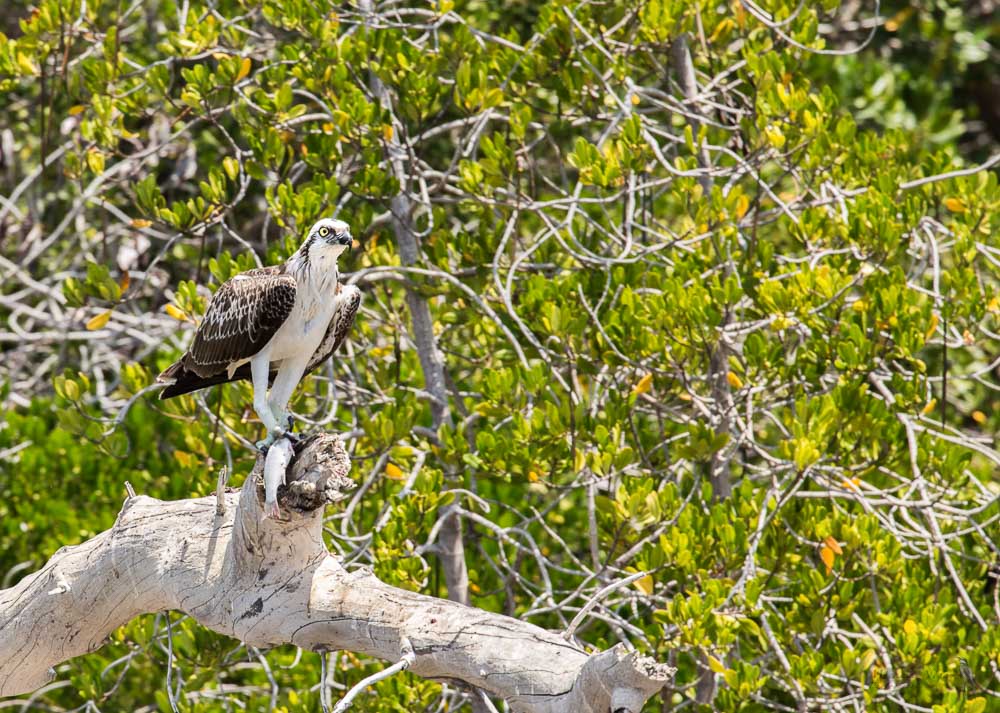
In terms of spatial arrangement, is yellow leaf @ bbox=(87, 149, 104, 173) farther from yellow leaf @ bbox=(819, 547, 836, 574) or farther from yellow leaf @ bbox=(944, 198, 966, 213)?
yellow leaf @ bbox=(944, 198, 966, 213)

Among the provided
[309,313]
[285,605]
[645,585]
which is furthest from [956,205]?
[285,605]

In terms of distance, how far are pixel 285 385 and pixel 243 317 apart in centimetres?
29

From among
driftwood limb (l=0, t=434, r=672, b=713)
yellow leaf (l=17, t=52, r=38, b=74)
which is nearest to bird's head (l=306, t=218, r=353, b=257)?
driftwood limb (l=0, t=434, r=672, b=713)

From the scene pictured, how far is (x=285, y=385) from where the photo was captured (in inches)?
163

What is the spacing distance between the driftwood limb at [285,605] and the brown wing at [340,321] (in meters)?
0.56

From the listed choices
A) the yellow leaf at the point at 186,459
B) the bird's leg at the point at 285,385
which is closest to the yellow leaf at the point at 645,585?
the bird's leg at the point at 285,385

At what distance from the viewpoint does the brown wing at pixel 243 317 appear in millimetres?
3930

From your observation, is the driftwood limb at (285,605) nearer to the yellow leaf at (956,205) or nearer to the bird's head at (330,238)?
the bird's head at (330,238)

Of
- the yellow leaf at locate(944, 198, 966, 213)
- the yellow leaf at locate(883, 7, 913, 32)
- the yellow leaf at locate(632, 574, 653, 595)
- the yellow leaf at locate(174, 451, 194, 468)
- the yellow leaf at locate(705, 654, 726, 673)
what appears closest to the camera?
the yellow leaf at locate(705, 654, 726, 673)

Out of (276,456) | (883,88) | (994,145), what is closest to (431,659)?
(276,456)

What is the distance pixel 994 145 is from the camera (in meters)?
9.64

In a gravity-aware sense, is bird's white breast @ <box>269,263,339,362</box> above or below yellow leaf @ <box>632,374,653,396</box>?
above

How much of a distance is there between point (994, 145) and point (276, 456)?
7701mm

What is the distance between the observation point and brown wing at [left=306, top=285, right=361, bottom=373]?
4.08m
